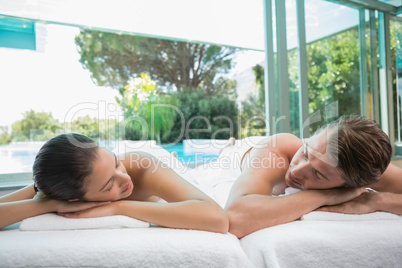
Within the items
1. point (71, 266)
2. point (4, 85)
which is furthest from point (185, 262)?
point (4, 85)

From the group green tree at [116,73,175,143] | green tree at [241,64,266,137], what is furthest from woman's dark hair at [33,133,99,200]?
green tree at [241,64,266,137]

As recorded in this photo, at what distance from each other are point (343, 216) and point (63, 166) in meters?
0.82

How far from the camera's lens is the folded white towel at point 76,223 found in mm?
711

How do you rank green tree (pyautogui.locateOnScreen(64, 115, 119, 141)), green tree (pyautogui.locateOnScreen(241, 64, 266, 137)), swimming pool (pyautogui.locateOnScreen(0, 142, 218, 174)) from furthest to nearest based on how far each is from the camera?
1. green tree (pyautogui.locateOnScreen(241, 64, 266, 137))
2. green tree (pyautogui.locateOnScreen(64, 115, 119, 141))
3. swimming pool (pyautogui.locateOnScreen(0, 142, 218, 174))

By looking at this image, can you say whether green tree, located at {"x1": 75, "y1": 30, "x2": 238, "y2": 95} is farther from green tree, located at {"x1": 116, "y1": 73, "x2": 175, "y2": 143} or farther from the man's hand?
the man's hand

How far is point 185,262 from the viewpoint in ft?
2.01

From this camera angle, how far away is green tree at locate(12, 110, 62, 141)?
220 cm

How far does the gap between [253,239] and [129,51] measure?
3.60 meters

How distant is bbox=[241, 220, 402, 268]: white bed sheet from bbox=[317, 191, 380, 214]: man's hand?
7 cm

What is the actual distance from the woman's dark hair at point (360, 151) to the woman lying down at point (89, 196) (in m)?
0.39

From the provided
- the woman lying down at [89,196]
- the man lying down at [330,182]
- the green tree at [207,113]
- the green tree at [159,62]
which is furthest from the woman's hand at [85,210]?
the green tree at [207,113]

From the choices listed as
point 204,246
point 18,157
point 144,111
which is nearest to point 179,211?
point 204,246

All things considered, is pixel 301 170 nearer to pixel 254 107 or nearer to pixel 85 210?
pixel 85 210

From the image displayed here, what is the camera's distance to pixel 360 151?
0.75m
